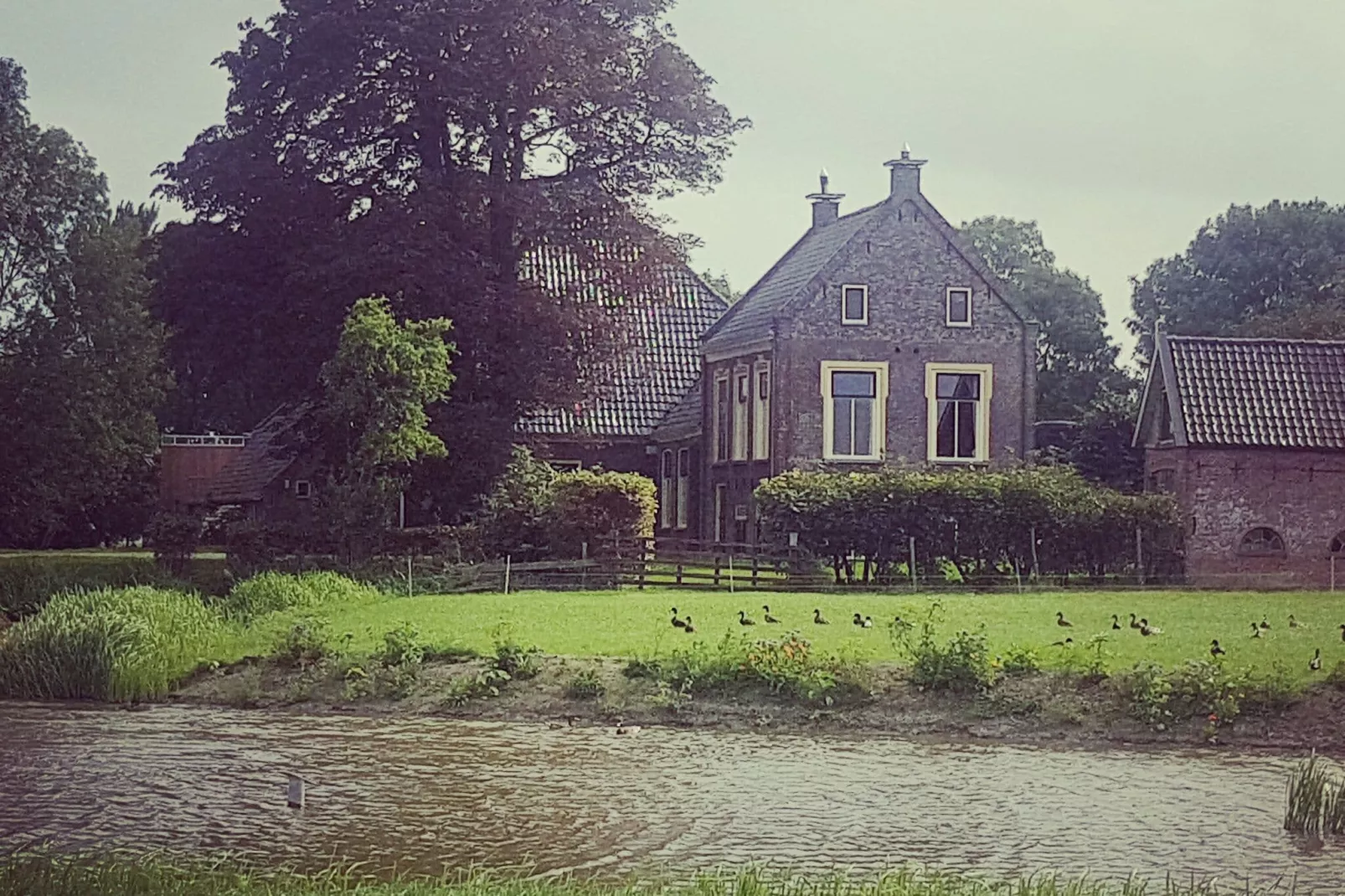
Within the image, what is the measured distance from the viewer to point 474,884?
19.8ft

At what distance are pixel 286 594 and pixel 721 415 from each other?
945cm

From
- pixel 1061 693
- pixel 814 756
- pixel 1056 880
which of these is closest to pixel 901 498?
pixel 1061 693

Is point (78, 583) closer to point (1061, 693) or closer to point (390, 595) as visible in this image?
point (390, 595)

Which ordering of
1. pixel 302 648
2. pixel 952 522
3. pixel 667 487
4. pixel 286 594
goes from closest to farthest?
pixel 302 648
pixel 286 594
pixel 952 522
pixel 667 487

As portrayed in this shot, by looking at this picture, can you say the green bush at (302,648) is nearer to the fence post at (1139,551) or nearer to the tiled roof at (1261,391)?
the tiled roof at (1261,391)

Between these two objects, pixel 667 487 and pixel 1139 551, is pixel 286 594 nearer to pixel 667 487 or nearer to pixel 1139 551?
pixel 1139 551

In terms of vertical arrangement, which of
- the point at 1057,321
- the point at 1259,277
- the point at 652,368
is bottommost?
the point at 1259,277

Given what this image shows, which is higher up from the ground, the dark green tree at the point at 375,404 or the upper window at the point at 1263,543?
the dark green tree at the point at 375,404

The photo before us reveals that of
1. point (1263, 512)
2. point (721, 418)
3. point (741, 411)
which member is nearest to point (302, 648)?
point (1263, 512)

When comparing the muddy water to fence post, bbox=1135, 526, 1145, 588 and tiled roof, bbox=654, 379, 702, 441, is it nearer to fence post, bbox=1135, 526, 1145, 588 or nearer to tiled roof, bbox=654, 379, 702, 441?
fence post, bbox=1135, 526, 1145, 588

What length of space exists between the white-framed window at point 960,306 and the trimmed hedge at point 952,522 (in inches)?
171

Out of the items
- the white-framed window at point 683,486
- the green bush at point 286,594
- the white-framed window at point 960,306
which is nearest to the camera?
the green bush at point 286,594

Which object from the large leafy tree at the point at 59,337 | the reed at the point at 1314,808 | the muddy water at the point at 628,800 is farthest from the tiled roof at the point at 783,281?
the reed at the point at 1314,808

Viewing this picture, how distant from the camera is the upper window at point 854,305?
22.9 metres
